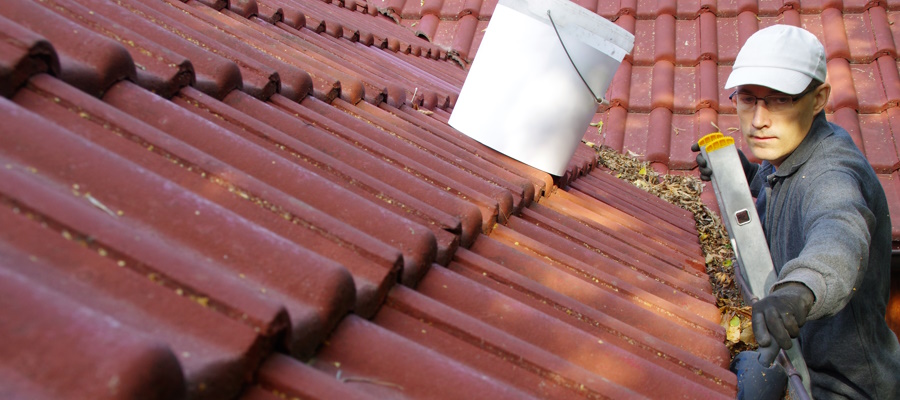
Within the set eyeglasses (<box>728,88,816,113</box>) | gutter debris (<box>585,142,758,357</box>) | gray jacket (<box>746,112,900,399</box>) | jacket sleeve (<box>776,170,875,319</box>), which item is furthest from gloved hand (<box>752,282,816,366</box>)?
eyeglasses (<box>728,88,816,113</box>)

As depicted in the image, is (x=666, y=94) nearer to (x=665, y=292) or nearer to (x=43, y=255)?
(x=665, y=292)

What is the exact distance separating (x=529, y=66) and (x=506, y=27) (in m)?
0.17

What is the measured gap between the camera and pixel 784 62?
2910 mm

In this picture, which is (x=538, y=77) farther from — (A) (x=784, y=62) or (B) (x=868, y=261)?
(B) (x=868, y=261)

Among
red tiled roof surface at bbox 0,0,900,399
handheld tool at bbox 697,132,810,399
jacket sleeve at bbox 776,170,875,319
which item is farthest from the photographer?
handheld tool at bbox 697,132,810,399

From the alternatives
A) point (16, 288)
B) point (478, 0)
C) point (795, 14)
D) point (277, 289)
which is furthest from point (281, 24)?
point (795, 14)

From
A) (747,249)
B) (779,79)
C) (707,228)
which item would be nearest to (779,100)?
(779,79)

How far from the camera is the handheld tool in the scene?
8.01 ft

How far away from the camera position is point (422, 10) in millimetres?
6730

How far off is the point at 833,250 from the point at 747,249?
23.7 inches

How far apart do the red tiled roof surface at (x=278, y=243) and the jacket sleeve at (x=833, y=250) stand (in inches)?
12.8

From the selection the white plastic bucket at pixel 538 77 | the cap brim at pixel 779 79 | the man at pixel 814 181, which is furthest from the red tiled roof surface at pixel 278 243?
the cap brim at pixel 779 79

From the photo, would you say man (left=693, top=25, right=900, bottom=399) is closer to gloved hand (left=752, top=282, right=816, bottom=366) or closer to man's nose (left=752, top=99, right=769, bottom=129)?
man's nose (left=752, top=99, right=769, bottom=129)

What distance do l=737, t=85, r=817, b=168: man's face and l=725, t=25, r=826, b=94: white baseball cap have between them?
0.08 metres
